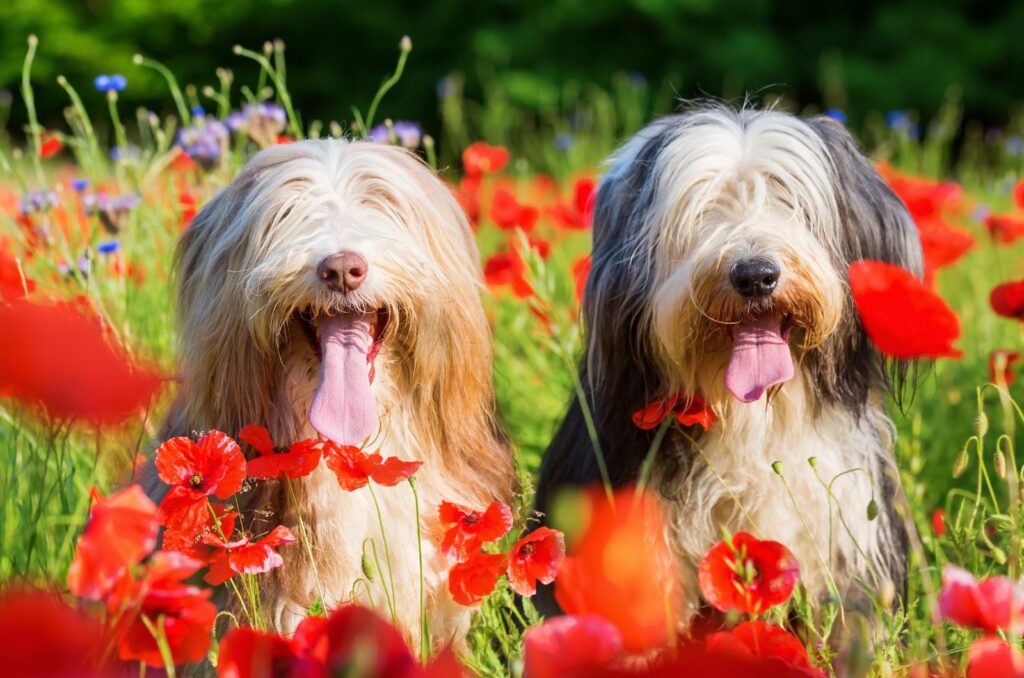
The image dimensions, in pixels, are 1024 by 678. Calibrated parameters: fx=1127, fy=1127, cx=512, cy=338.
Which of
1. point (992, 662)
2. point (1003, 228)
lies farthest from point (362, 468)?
point (1003, 228)

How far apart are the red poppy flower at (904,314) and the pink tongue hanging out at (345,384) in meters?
1.09

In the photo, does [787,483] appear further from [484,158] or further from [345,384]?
[484,158]

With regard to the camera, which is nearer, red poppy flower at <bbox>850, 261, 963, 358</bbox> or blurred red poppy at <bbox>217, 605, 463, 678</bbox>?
blurred red poppy at <bbox>217, 605, 463, 678</bbox>

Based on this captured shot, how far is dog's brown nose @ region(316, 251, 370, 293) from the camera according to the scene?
2.31 meters

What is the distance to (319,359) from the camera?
8.29ft

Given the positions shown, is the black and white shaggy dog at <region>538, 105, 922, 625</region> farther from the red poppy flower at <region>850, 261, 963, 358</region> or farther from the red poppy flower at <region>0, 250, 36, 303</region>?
the red poppy flower at <region>0, 250, 36, 303</region>

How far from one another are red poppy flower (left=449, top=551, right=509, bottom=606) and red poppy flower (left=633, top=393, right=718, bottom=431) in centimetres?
57

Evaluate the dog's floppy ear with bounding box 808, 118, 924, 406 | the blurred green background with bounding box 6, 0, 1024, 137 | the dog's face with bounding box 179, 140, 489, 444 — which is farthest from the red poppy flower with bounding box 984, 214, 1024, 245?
the blurred green background with bounding box 6, 0, 1024, 137

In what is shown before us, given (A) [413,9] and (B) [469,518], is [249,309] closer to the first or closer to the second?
(B) [469,518]

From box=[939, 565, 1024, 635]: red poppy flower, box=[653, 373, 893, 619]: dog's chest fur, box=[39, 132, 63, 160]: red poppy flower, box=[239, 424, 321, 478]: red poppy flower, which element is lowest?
box=[653, 373, 893, 619]: dog's chest fur

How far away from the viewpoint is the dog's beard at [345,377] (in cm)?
236

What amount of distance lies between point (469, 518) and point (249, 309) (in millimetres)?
689

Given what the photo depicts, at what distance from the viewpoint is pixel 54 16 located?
15.5 metres

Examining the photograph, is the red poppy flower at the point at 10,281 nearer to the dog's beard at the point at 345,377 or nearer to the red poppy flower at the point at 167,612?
the dog's beard at the point at 345,377
